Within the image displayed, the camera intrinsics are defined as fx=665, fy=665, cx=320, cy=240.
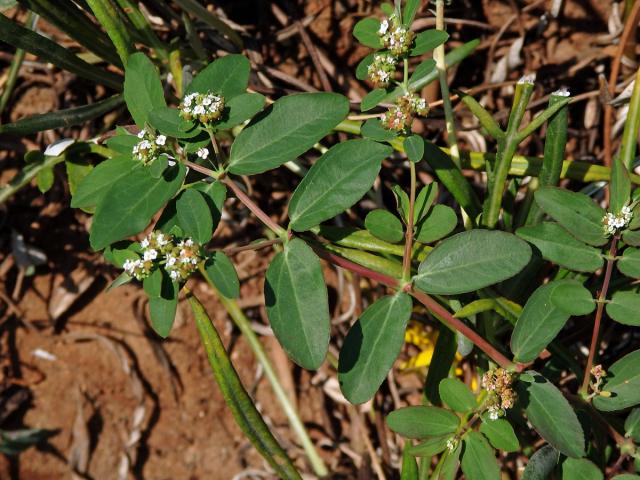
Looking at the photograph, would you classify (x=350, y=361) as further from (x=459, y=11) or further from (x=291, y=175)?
(x=459, y=11)

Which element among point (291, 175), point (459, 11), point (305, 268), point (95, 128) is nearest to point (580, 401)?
point (305, 268)

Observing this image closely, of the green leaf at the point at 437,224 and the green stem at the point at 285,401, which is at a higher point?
the green leaf at the point at 437,224

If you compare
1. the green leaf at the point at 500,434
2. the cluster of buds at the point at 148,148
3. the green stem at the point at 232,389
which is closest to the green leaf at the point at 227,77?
the cluster of buds at the point at 148,148

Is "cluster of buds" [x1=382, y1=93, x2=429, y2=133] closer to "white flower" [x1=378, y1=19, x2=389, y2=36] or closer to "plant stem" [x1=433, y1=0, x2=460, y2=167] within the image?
"white flower" [x1=378, y1=19, x2=389, y2=36]

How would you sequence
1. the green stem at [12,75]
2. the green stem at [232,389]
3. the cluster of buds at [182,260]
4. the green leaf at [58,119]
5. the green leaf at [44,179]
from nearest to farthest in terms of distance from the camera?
the cluster of buds at [182,260], the green stem at [232,389], the green leaf at [58,119], the green leaf at [44,179], the green stem at [12,75]

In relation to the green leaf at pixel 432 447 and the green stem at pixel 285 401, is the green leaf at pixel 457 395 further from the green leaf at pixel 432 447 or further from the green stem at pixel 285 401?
the green stem at pixel 285 401

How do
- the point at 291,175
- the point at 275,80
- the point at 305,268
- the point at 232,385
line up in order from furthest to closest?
the point at 291,175
the point at 275,80
the point at 232,385
the point at 305,268
